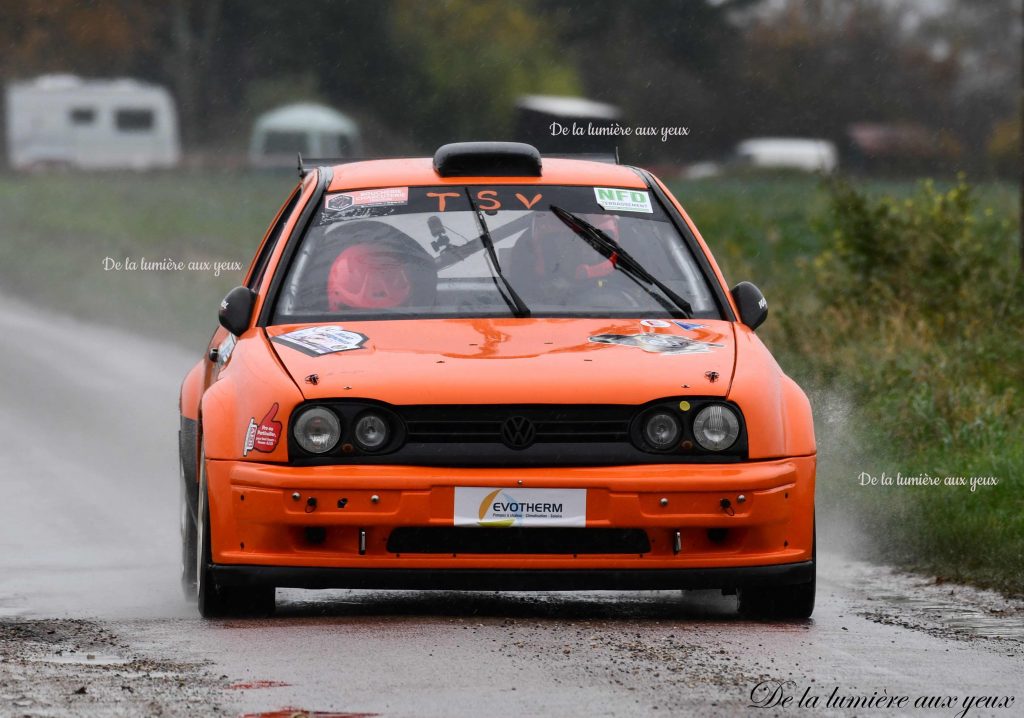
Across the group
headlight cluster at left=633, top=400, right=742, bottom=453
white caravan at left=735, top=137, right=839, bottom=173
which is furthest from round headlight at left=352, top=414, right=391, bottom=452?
white caravan at left=735, top=137, right=839, bottom=173

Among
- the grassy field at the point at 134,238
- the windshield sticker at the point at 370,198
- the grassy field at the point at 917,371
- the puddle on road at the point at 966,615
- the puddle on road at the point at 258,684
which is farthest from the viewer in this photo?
the grassy field at the point at 134,238

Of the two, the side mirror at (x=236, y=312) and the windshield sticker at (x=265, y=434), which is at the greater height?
the side mirror at (x=236, y=312)

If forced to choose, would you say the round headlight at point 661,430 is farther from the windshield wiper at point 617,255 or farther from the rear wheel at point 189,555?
the rear wheel at point 189,555

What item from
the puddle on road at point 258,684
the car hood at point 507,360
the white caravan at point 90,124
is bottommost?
the puddle on road at point 258,684

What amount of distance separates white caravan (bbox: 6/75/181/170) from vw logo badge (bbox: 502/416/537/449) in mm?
41023

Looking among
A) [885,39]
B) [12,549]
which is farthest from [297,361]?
[885,39]

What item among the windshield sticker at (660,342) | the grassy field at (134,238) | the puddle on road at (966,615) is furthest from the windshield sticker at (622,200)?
the grassy field at (134,238)

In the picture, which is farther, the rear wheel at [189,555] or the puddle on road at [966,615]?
the rear wheel at [189,555]

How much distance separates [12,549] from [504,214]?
9.90ft

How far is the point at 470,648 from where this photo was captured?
21.0 ft

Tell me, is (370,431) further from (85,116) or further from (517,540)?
(85,116)

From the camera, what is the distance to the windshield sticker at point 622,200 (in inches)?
329

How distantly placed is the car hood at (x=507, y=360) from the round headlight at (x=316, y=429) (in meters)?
0.06

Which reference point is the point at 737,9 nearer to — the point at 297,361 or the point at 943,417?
the point at 943,417
